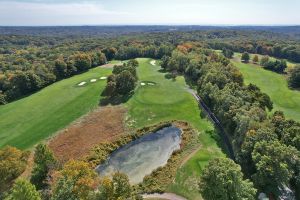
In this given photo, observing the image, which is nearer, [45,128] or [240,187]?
[240,187]

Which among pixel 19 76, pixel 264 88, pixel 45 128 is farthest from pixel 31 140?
pixel 264 88

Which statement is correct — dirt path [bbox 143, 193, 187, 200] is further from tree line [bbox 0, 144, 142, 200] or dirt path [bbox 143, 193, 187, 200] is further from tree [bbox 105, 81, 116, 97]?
tree [bbox 105, 81, 116, 97]

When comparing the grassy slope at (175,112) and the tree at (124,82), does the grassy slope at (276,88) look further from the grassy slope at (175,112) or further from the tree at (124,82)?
the tree at (124,82)

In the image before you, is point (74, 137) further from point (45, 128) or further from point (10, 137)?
point (10, 137)

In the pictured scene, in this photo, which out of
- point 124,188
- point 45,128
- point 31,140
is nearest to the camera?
point 124,188

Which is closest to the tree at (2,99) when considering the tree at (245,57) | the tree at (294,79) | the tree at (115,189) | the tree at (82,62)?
the tree at (82,62)

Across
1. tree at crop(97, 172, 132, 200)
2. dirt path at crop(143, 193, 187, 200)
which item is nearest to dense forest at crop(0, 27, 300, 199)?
tree at crop(97, 172, 132, 200)
